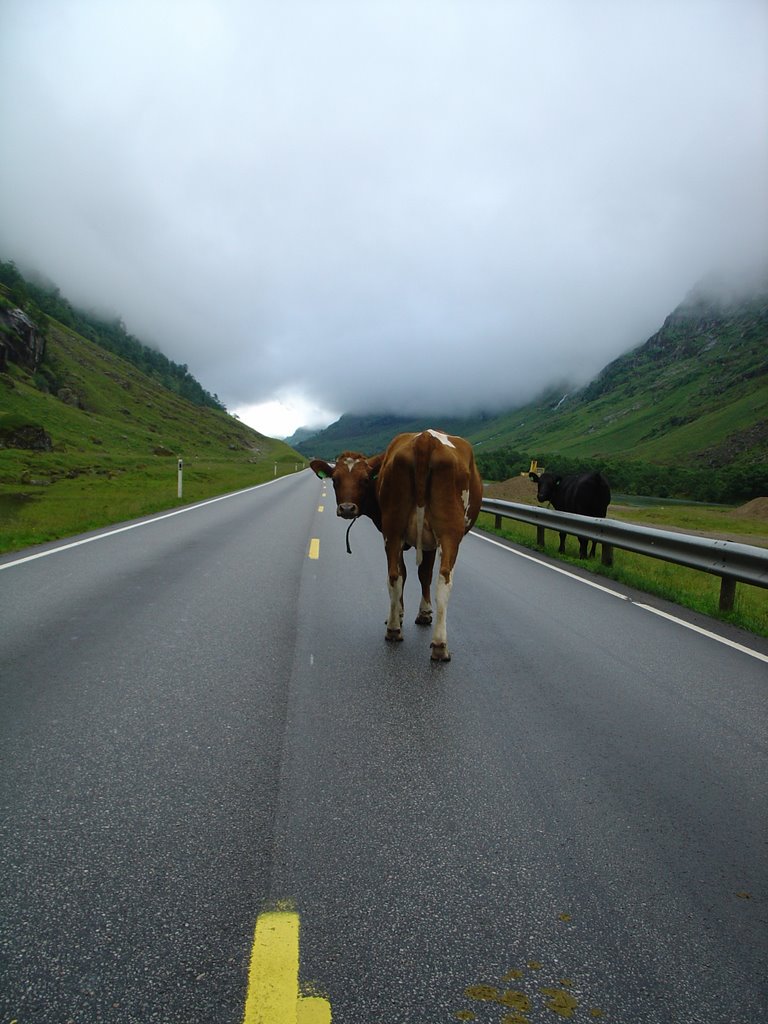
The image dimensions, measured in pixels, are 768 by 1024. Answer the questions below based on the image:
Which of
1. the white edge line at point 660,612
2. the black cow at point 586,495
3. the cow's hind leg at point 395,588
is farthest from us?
the black cow at point 586,495

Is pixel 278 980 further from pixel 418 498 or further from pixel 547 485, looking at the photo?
pixel 547 485


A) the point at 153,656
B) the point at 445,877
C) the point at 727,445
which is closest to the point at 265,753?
the point at 445,877

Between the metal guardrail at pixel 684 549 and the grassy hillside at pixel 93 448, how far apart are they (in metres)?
10.8

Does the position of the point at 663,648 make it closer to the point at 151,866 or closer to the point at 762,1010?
the point at 762,1010

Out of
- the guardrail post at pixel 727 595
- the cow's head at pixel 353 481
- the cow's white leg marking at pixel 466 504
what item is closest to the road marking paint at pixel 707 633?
the guardrail post at pixel 727 595

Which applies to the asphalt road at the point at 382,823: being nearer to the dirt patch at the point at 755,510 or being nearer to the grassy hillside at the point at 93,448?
the grassy hillside at the point at 93,448

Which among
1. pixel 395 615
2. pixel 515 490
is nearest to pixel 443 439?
pixel 395 615

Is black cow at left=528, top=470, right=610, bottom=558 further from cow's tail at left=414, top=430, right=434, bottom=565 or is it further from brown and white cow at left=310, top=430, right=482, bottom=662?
cow's tail at left=414, top=430, right=434, bottom=565

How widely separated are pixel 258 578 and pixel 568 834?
6.60 m

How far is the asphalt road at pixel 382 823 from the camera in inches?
75.2

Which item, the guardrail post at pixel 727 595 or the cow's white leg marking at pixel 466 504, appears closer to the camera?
the cow's white leg marking at pixel 466 504

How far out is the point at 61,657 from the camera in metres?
4.98

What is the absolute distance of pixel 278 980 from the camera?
187 cm

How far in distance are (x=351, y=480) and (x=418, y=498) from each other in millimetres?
724
